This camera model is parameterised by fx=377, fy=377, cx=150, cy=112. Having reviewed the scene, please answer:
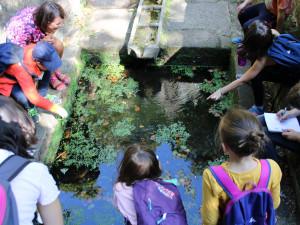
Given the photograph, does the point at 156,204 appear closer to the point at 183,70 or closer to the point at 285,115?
the point at 285,115

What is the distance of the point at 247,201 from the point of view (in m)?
2.12

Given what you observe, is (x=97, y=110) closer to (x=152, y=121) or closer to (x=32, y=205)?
(x=152, y=121)

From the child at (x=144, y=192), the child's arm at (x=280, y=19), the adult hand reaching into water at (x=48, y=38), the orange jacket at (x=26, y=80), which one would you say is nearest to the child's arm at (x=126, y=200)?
the child at (x=144, y=192)

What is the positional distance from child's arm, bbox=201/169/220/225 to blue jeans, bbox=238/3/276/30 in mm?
2497

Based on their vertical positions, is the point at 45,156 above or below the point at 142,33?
below

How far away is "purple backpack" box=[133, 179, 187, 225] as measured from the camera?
2.24m

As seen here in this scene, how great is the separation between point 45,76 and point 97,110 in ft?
2.48

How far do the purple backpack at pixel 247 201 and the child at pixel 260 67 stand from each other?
4.89 feet

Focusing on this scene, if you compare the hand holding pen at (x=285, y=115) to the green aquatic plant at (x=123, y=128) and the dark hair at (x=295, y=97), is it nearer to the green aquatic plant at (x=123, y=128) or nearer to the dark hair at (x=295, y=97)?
the dark hair at (x=295, y=97)

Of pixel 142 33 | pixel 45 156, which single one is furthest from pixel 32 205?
pixel 142 33

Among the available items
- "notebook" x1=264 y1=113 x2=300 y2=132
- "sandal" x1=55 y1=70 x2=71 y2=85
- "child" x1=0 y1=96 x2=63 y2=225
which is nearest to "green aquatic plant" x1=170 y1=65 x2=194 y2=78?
"sandal" x1=55 y1=70 x2=71 y2=85

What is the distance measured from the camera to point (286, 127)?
Result: 3104 millimetres

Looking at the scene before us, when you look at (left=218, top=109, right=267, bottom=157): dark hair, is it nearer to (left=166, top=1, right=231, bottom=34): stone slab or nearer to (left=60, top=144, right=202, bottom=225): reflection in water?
(left=60, top=144, right=202, bottom=225): reflection in water

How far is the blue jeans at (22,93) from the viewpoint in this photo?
3545mm
